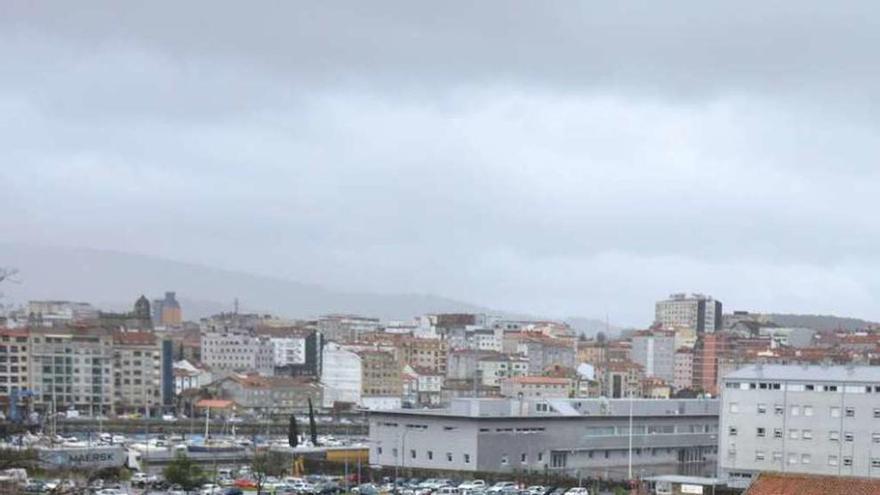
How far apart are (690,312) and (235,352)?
54002 mm

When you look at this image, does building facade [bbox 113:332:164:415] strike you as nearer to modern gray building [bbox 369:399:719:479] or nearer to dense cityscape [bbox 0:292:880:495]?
dense cityscape [bbox 0:292:880:495]

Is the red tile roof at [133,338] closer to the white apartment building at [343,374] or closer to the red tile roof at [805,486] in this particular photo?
the white apartment building at [343,374]

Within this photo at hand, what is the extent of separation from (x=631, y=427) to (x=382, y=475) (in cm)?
735

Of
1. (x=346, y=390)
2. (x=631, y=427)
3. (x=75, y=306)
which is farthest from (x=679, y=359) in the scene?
(x=75, y=306)

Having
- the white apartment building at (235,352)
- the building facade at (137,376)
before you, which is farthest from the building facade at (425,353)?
the building facade at (137,376)

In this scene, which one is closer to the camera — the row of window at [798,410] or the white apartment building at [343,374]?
the row of window at [798,410]

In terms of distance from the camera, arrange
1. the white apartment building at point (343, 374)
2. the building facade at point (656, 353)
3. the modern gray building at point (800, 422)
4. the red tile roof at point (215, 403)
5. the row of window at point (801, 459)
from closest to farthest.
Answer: the row of window at point (801, 459) → the modern gray building at point (800, 422) → the red tile roof at point (215, 403) → the white apartment building at point (343, 374) → the building facade at point (656, 353)

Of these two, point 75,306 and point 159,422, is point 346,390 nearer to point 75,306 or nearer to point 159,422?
point 159,422

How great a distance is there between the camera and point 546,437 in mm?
31141

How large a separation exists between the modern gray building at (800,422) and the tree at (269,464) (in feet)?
37.6

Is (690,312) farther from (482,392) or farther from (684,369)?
(482,392)

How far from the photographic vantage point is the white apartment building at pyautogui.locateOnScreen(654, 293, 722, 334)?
111m

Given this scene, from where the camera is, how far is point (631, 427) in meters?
32.5

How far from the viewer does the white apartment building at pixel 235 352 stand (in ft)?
254
